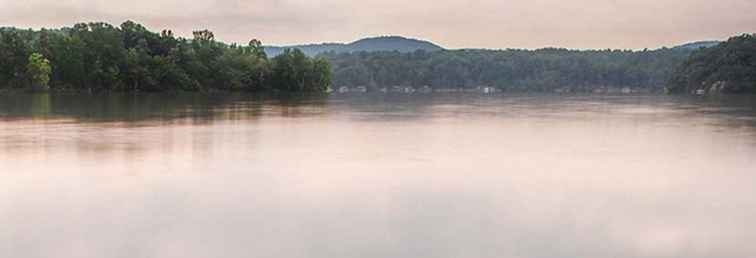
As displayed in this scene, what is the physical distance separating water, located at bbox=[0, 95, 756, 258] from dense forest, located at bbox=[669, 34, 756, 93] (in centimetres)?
15024

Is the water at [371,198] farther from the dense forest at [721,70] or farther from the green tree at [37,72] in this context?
the dense forest at [721,70]

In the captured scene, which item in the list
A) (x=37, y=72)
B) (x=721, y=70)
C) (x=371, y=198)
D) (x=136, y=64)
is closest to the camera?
(x=371, y=198)

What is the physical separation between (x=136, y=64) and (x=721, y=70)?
381 ft

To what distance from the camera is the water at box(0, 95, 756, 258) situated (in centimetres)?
860

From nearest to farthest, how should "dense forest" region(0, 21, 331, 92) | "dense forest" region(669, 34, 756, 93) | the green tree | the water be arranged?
the water < the green tree < "dense forest" region(0, 21, 331, 92) < "dense forest" region(669, 34, 756, 93)

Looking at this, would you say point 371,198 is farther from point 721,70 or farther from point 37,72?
A: point 721,70

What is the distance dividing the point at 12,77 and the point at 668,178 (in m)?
96.9

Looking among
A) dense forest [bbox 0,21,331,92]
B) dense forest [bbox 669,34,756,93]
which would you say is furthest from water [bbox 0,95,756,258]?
dense forest [bbox 669,34,756,93]

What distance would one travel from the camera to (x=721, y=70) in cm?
16488

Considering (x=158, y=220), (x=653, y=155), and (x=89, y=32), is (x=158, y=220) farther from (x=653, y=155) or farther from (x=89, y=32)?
(x=89, y=32)

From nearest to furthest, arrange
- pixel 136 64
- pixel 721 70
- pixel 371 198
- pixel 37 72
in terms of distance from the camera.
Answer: pixel 371 198 → pixel 37 72 → pixel 136 64 → pixel 721 70

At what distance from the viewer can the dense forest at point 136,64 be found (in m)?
98.4

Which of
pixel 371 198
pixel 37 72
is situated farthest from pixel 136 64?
pixel 371 198

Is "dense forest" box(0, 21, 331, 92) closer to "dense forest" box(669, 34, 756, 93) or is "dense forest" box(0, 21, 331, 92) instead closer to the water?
"dense forest" box(669, 34, 756, 93)
